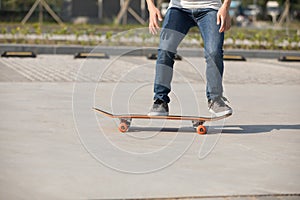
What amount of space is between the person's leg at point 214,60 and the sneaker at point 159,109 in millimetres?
424

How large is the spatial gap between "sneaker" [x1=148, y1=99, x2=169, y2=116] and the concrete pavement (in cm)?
18

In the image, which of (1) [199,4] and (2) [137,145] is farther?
(1) [199,4]

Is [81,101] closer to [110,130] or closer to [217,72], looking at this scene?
[110,130]

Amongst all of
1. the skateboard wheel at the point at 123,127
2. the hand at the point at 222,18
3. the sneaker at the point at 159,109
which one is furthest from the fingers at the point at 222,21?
the skateboard wheel at the point at 123,127

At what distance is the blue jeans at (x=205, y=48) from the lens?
6547 mm

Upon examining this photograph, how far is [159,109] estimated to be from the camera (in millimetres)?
6605

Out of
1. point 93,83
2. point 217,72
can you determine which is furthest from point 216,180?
point 93,83

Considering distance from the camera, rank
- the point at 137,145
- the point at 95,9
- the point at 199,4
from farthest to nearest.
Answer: the point at 95,9 → the point at 199,4 → the point at 137,145

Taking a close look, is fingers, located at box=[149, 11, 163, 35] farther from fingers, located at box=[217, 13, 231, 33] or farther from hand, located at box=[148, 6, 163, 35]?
fingers, located at box=[217, 13, 231, 33]

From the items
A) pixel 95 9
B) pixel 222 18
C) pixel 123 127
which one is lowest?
pixel 95 9

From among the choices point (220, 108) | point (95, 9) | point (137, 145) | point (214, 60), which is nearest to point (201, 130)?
point (220, 108)

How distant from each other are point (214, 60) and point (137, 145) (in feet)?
3.65

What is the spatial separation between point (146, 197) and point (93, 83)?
6328mm

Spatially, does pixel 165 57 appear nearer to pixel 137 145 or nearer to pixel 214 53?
pixel 214 53
